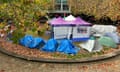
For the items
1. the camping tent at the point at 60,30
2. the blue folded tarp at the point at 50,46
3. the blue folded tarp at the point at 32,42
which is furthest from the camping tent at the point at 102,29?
the blue folded tarp at the point at 32,42

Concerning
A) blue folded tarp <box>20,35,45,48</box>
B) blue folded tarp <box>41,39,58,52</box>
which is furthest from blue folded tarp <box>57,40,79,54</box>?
blue folded tarp <box>20,35,45,48</box>

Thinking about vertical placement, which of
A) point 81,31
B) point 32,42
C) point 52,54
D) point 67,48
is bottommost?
point 52,54

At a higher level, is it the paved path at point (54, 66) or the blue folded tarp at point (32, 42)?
the blue folded tarp at point (32, 42)

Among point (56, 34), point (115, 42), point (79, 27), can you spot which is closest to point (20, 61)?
point (56, 34)

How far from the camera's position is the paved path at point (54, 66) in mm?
10984

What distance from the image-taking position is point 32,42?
13375mm

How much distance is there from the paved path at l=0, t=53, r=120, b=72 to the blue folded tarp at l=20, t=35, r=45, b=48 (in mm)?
1480

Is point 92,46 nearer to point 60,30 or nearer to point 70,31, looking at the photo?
point 70,31

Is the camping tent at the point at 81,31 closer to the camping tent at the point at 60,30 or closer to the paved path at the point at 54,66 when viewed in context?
the camping tent at the point at 60,30

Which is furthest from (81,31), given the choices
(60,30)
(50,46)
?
(50,46)

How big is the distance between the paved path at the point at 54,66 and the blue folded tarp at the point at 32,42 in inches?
58.3

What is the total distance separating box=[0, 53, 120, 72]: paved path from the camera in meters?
11.0

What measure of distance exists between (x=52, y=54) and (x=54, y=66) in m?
1.30

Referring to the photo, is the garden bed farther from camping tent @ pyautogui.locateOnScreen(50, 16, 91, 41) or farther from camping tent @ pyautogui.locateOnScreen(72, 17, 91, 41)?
camping tent @ pyautogui.locateOnScreen(50, 16, 91, 41)
